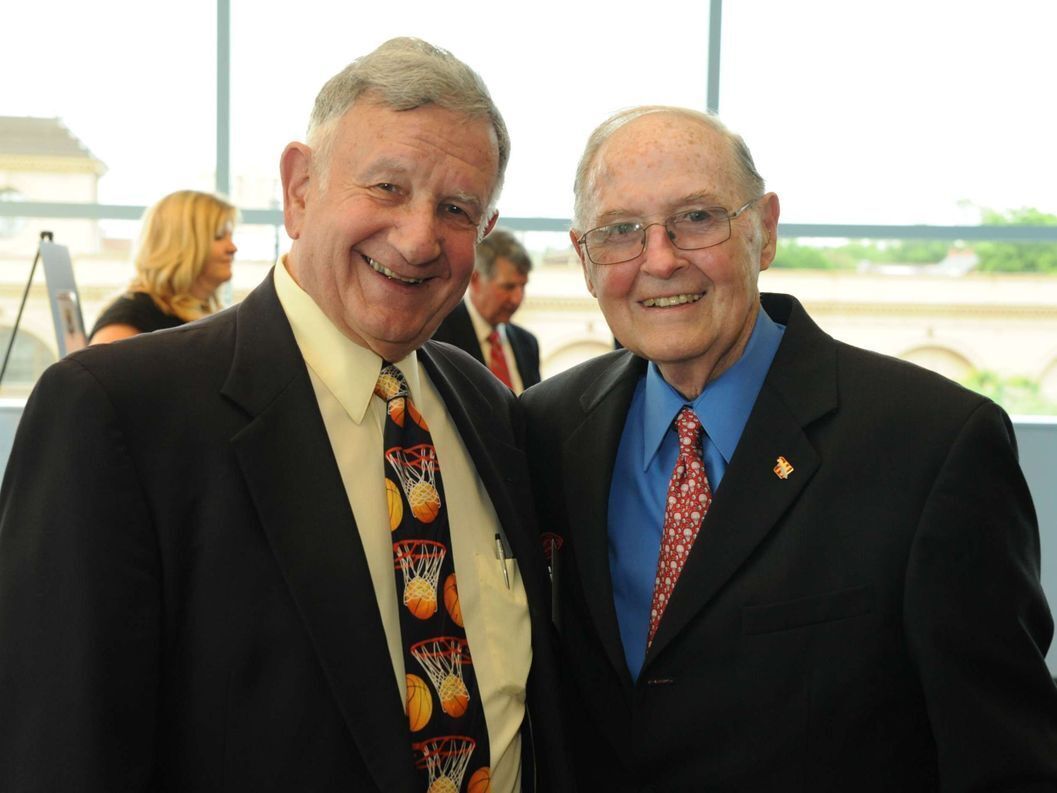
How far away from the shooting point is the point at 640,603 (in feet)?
6.15

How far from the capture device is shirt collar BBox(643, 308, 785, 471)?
1941mm

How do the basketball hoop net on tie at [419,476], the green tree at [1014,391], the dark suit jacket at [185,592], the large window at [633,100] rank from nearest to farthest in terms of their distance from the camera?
the dark suit jacket at [185,592]
the basketball hoop net on tie at [419,476]
the large window at [633,100]
the green tree at [1014,391]

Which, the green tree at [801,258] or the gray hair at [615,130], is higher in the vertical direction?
the gray hair at [615,130]

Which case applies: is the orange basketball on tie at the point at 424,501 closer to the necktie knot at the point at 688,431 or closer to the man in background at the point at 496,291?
the necktie knot at the point at 688,431

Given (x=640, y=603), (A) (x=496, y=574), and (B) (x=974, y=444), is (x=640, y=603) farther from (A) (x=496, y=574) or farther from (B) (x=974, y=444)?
(B) (x=974, y=444)

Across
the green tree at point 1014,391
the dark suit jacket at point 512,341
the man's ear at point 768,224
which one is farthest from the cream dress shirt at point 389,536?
the green tree at point 1014,391

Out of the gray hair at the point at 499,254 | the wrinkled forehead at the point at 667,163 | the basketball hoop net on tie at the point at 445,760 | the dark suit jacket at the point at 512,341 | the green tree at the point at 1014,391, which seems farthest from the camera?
the green tree at the point at 1014,391

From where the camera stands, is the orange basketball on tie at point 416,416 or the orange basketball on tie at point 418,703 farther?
the orange basketball on tie at point 416,416

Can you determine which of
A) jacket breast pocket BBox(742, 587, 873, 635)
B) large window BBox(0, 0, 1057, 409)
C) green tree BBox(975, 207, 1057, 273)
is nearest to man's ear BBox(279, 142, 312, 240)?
jacket breast pocket BBox(742, 587, 873, 635)

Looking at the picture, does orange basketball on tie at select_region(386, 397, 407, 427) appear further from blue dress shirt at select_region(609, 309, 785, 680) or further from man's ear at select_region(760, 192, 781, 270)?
man's ear at select_region(760, 192, 781, 270)

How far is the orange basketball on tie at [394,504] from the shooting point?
163 centimetres

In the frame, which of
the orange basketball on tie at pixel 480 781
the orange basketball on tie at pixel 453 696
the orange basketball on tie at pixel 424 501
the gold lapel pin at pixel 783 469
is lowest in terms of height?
the orange basketball on tie at pixel 480 781

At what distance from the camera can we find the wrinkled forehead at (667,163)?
192 cm

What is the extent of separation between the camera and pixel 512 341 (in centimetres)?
542
